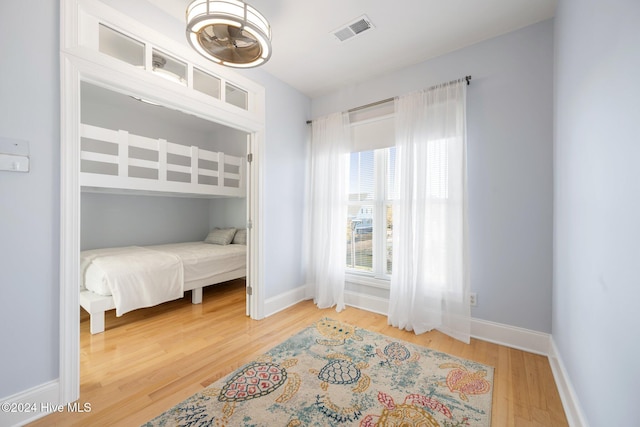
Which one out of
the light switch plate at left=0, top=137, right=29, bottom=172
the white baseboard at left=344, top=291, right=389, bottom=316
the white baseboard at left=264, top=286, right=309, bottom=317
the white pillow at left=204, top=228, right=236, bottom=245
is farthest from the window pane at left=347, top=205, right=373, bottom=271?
the light switch plate at left=0, top=137, right=29, bottom=172

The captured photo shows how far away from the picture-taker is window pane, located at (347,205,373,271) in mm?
3121

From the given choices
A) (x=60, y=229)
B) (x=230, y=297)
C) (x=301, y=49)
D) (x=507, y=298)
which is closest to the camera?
(x=60, y=229)

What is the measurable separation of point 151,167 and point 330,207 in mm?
2326

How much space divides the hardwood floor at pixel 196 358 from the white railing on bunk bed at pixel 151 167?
1538mm

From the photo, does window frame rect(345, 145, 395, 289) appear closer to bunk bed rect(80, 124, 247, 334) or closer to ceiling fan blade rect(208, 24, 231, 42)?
ceiling fan blade rect(208, 24, 231, 42)

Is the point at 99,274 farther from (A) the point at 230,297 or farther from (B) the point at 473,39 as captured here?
(B) the point at 473,39

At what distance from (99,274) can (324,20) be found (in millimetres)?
3202

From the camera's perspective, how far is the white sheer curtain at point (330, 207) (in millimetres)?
3066

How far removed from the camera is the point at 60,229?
1.49 metres

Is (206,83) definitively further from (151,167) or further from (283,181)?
(151,167)

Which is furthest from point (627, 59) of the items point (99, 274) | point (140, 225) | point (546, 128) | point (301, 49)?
point (140, 225)

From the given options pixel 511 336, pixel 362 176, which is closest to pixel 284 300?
pixel 362 176

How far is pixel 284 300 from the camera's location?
10.1ft

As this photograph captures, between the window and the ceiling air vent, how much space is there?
1222 mm
